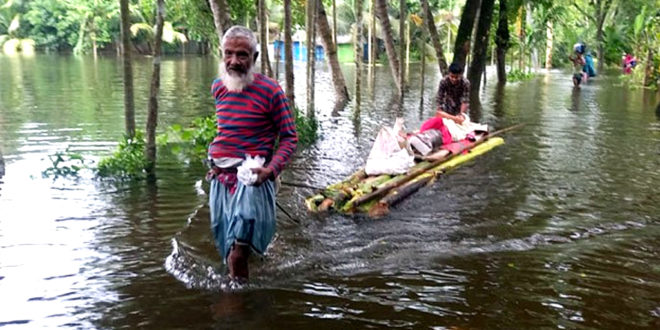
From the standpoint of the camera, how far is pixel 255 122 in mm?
3992

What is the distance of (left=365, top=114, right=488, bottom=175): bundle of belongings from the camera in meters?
7.15

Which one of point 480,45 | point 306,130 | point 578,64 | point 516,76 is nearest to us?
point 306,130

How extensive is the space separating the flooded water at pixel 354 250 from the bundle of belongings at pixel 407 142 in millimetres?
455

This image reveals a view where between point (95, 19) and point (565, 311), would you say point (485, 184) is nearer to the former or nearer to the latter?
point (565, 311)

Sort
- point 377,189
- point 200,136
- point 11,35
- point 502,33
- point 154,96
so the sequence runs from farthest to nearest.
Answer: point 11,35 → point 502,33 → point 200,136 → point 154,96 → point 377,189

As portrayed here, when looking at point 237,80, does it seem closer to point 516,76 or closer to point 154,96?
point 154,96

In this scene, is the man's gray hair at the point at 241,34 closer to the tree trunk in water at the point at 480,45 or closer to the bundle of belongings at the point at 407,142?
the bundle of belongings at the point at 407,142

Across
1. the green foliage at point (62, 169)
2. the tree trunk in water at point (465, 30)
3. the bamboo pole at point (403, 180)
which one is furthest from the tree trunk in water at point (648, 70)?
the green foliage at point (62, 169)

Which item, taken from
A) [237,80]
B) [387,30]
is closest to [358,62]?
[387,30]

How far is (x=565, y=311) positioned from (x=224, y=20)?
6302mm

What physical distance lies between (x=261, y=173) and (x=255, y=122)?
348mm

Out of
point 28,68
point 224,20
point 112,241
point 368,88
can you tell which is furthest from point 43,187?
point 28,68

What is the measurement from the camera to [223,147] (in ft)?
13.4

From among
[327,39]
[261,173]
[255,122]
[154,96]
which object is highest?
[327,39]
